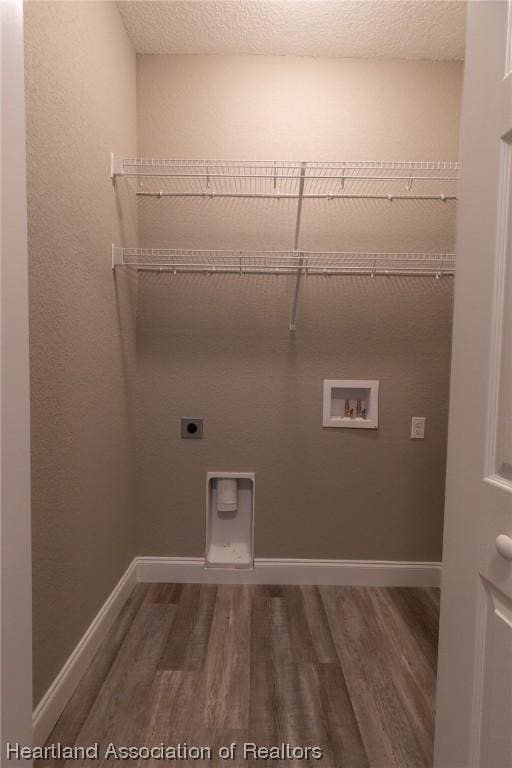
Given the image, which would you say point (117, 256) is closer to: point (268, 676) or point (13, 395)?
point (13, 395)

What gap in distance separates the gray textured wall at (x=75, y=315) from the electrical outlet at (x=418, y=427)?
5.10 feet

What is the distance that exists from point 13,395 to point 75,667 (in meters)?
1.36

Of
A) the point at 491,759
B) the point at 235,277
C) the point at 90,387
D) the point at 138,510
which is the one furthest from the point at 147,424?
the point at 491,759

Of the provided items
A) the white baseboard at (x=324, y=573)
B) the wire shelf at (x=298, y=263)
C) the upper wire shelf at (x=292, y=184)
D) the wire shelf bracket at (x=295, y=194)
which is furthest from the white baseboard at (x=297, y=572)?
the upper wire shelf at (x=292, y=184)

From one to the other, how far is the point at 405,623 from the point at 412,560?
17.4 inches

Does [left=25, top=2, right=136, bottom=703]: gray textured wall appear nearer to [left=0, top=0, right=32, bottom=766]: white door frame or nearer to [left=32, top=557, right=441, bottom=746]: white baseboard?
[left=32, top=557, right=441, bottom=746]: white baseboard

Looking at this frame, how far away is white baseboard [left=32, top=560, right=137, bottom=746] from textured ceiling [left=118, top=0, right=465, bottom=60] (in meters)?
2.75

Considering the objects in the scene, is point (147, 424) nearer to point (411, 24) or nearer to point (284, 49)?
point (284, 49)

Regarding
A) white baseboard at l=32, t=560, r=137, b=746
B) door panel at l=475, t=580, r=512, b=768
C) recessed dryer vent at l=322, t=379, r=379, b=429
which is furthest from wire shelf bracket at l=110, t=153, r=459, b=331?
door panel at l=475, t=580, r=512, b=768

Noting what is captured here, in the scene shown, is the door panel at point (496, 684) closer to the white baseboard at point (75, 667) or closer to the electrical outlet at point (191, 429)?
the white baseboard at point (75, 667)

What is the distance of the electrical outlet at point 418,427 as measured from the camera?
8.21ft

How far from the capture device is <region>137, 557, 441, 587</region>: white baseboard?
2.53 m

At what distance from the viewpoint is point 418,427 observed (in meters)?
2.50

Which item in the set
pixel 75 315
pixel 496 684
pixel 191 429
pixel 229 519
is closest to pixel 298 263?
pixel 191 429
